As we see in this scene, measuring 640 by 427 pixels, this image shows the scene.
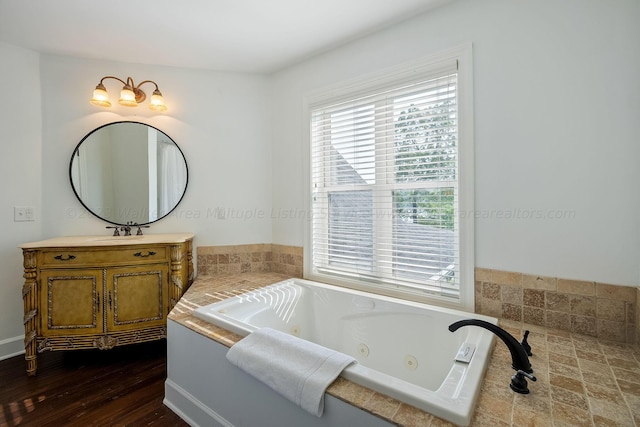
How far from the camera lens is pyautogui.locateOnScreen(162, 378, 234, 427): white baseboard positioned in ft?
4.74

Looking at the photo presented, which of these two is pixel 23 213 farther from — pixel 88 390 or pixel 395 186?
pixel 395 186

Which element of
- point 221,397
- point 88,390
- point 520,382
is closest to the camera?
point 520,382

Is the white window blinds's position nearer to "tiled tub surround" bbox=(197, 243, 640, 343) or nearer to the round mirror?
"tiled tub surround" bbox=(197, 243, 640, 343)

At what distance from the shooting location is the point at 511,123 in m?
1.55

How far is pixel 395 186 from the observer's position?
197cm

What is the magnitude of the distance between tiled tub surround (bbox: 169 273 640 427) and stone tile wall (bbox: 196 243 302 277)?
3.85 feet

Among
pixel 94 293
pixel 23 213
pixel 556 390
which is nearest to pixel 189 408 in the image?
pixel 94 293

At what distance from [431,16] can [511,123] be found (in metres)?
0.87

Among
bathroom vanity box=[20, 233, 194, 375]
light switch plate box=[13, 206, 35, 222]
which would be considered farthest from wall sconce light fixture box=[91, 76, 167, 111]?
bathroom vanity box=[20, 233, 194, 375]

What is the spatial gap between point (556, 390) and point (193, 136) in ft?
9.43

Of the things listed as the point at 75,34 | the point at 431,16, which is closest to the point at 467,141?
the point at 431,16

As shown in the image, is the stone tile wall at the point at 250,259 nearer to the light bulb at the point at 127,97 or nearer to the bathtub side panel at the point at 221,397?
the bathtub side panel at the point at 221,397

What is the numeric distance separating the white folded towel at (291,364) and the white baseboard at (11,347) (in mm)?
2152

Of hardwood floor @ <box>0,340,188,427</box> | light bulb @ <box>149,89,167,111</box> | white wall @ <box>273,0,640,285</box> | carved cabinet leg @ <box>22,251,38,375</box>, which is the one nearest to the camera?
white wall @ <box>273,0,640,285</box>
